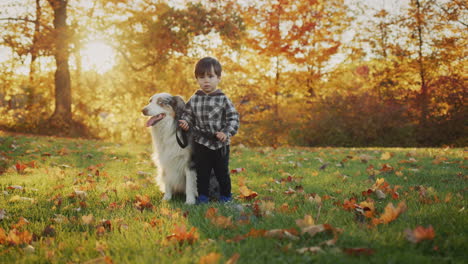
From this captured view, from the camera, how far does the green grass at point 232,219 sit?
1.70 m

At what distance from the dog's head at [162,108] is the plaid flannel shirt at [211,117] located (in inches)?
3.9

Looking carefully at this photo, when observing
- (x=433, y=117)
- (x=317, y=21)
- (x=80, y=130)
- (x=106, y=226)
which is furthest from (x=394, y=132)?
(x=80, y=130)

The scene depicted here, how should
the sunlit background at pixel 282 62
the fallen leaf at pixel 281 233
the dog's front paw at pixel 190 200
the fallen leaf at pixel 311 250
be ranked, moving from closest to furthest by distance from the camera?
the fallen leaf at pixel 311 250 < the fallen leaf at pixel 281 233 < the dog's front paw at pixel 190 200 < the sunlit background at pixel 282 62

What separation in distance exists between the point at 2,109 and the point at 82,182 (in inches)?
696

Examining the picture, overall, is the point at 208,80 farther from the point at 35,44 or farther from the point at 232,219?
the point at 35,44

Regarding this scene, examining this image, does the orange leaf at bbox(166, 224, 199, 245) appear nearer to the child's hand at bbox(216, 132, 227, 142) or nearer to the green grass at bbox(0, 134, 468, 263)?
the green grass at bbox(0, 134, 468, 263)

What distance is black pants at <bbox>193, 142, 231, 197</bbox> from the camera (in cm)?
316

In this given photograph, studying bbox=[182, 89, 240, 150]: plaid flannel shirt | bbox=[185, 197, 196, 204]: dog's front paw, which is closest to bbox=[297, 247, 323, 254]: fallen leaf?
bbox=[182, 89, 240, 150]: plaid flannel shirt

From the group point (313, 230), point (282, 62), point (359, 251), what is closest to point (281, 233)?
point (313, 230)

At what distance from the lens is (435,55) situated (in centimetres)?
1412

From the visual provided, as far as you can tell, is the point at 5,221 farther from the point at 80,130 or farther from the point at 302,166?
the point at 80,130

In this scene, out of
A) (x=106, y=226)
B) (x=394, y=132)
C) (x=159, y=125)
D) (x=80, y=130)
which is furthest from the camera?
(x=80, y=130)

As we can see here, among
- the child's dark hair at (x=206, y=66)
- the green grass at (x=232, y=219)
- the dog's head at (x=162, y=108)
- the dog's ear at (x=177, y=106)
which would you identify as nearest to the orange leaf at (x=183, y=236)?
the green grass at (x=232, y=219)

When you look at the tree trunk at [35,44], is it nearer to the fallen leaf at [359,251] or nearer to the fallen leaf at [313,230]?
the fallen leaf at [313,230]
